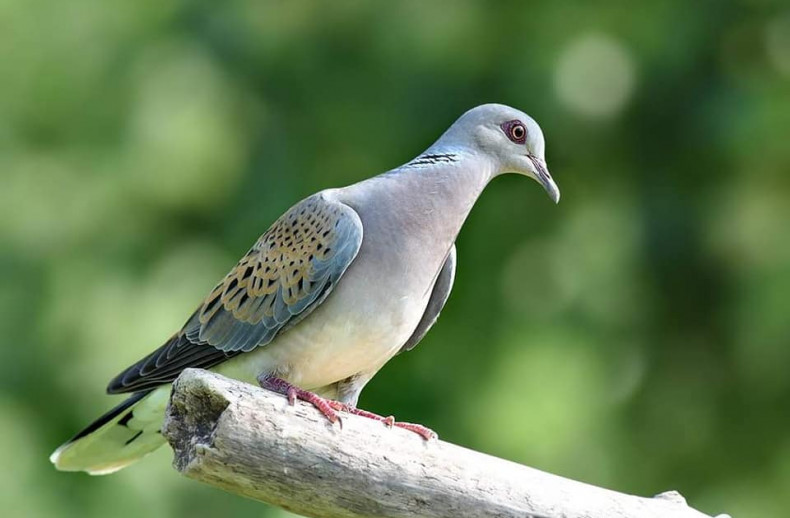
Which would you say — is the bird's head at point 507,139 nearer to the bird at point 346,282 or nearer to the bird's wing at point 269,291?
the bird at point 346,282

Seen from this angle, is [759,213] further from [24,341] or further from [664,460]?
[24,341]

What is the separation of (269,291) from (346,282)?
0.79 feet

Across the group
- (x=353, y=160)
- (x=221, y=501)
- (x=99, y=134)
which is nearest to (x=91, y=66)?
(x=99, y=134)

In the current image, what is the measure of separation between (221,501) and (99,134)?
6.55ft

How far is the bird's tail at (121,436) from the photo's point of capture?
11.9 feet

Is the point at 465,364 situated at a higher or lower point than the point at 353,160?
lower

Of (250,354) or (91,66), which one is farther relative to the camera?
(91,66)

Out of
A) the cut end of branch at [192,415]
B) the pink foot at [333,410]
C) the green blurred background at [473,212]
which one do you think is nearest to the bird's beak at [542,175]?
the pink foot at [333,410]

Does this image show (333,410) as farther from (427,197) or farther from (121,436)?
(121,436)

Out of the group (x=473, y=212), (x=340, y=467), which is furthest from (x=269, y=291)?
(x=473, y=212)

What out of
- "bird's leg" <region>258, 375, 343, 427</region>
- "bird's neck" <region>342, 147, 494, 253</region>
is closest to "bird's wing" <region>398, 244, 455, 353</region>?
"bird's neck" <region>342, 147, 494, 253</region>

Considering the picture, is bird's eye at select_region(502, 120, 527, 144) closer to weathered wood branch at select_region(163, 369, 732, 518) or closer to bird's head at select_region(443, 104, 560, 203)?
bird's head at select_region(443, 104, 560, 203)

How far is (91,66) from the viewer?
22.1ft

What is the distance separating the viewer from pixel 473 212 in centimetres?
617
